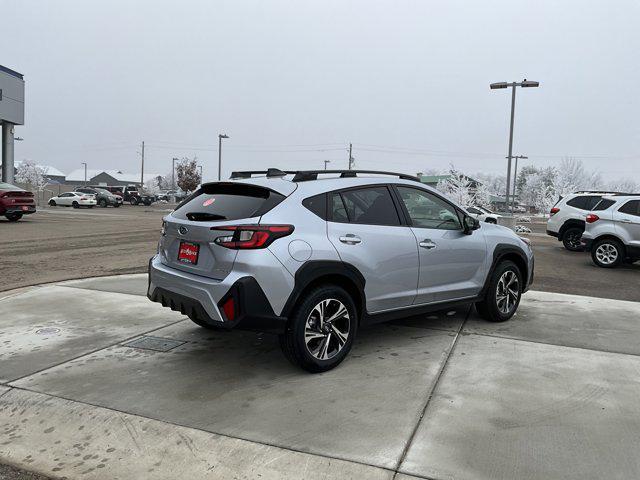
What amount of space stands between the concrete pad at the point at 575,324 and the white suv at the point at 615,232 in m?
4.79

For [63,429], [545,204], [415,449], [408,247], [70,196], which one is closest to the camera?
[415,449]

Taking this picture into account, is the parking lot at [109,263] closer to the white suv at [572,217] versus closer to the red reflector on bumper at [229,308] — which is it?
the white suv at [572,217]

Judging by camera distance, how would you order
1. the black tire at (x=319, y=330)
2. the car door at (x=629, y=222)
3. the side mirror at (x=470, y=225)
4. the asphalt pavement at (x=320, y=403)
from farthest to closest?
the car door at (x=629, y=222) → the side mirror at (x=470, y=225) → the black tire at (x=319, y=330) → the asphalt pavement at (x=320, y=403)

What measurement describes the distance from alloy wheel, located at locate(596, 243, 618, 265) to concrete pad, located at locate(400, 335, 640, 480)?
26.0 feet

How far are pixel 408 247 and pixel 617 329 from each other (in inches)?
113

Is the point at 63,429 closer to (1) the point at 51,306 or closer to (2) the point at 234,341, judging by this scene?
(2) the point at 234,341

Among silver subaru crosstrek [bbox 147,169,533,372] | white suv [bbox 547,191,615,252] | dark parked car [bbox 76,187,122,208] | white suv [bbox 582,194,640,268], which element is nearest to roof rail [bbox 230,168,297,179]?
silver subaru crosstrek [bbox 147,169,533,372]

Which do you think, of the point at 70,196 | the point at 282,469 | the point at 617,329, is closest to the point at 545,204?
the point at 70,196

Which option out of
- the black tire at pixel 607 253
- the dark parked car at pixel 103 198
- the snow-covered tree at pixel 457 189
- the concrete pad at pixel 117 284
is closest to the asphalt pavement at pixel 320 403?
the concrete pad at pixel 117 284

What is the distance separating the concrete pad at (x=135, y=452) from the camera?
286 centimetres

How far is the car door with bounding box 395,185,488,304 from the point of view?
16.6 feet

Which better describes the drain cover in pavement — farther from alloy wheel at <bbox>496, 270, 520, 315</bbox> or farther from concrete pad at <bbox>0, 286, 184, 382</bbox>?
alloy wheel at <bbox>496, 270, 520, 315</bbox>

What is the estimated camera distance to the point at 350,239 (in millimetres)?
4402

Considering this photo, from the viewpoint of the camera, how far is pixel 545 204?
6488 centimetres
